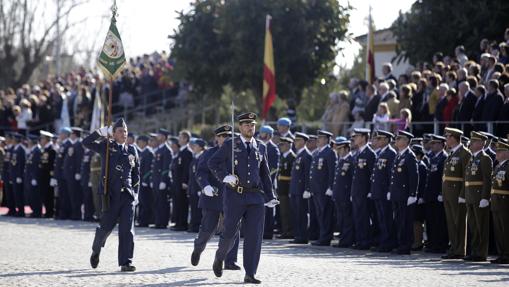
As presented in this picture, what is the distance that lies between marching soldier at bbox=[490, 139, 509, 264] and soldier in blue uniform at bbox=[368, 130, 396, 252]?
2.35 meters

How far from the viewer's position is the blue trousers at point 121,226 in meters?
15.7

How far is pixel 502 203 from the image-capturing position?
17969mm

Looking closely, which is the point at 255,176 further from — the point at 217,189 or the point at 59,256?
the point at 59,256

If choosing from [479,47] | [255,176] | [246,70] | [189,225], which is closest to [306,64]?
[246,70]

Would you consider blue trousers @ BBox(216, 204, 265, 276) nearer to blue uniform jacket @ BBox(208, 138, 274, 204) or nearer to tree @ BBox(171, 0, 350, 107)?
blue uniform jacket @ BBox(208, 138, 274, 204)

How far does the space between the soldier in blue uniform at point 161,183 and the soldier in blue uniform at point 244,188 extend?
10.7 metres

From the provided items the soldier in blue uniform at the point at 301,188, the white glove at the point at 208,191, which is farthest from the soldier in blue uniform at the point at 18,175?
the white glove at the point at 208,191

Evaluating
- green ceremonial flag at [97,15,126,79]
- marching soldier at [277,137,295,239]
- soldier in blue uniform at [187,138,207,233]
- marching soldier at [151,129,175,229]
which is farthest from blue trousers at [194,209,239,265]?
marching soldier at [151,129,175,229]

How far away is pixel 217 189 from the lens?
16547 millimetres

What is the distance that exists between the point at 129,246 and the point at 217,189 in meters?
1.52

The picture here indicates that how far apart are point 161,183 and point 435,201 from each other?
24.3 ft

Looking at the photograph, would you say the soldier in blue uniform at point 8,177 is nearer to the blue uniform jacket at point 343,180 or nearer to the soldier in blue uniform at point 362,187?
the blue uniform jacket at point 343,180

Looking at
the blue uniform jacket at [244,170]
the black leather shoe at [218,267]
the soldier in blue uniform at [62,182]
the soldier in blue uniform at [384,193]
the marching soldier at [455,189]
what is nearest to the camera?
the blue uniform jacket at [244,170]

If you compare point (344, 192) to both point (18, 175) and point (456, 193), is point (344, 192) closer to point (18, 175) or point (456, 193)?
point (456, 193)
